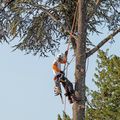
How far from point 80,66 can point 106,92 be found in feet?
71.4

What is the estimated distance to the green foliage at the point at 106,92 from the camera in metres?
35.0

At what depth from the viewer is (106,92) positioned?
119 ft

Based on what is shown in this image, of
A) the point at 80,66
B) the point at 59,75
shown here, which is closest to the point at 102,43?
the point at 80,66

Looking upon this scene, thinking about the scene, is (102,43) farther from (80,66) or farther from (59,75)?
(59,75)

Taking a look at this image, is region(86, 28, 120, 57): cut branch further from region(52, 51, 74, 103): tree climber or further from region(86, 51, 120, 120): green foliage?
region(86, 51, 120, 120): green foliage

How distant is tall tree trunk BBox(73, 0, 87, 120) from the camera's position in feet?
47.4

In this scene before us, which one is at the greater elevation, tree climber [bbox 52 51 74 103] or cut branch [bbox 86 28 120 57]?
cut branch [bbox 86 28 120 57]

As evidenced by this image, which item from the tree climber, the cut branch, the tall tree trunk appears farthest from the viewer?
the cut branch

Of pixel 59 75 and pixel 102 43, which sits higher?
pixel 102 43

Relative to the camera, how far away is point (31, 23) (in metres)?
16.7

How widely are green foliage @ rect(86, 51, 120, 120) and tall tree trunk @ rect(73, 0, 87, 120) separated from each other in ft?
63.5

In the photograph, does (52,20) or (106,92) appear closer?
(52,20)

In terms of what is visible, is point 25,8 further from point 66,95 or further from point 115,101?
point 115,101

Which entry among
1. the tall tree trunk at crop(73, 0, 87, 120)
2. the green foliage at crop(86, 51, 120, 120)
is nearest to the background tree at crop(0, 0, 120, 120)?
the tall tree trunk at crop(73, 0, 87, 120)
